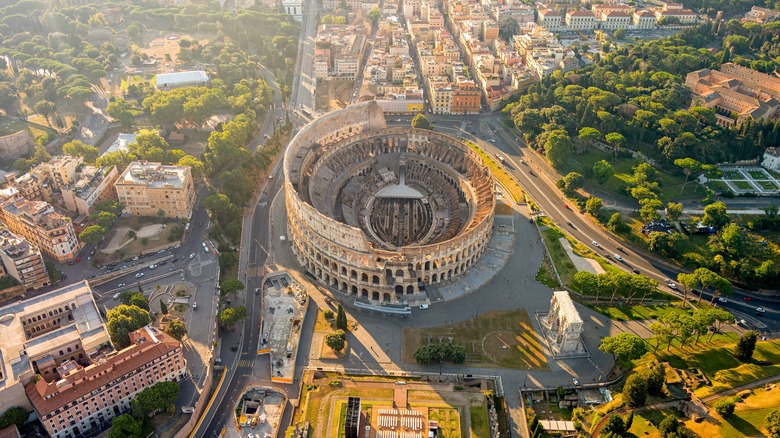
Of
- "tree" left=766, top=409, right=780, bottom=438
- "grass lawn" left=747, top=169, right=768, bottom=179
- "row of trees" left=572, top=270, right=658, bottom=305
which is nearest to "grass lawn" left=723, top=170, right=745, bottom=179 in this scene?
"grass lawn" left=747, top=169, right=768, bottom=179

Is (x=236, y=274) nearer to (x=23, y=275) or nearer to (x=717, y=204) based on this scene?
(x=23, y=275)

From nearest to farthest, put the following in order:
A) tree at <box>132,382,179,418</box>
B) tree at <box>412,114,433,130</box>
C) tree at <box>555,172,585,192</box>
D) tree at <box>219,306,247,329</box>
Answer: tree at <box>132,382,179,418</box> < tree at <box>219,306,247,329</box> < tree at <box>555,172,585,192</box> < tree at <box>412,114,433,130</box>

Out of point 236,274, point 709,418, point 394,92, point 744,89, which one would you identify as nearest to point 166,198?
point 236,274

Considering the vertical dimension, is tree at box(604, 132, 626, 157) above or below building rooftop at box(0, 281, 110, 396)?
above

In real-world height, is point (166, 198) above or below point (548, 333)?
above

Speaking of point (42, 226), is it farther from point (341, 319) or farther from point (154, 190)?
point (341, 319)

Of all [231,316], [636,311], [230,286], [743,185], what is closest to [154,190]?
[230,286]

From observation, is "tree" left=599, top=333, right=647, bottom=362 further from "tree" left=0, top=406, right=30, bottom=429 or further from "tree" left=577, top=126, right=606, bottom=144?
"tree" left=0, top=406, right=30, bottom=429
